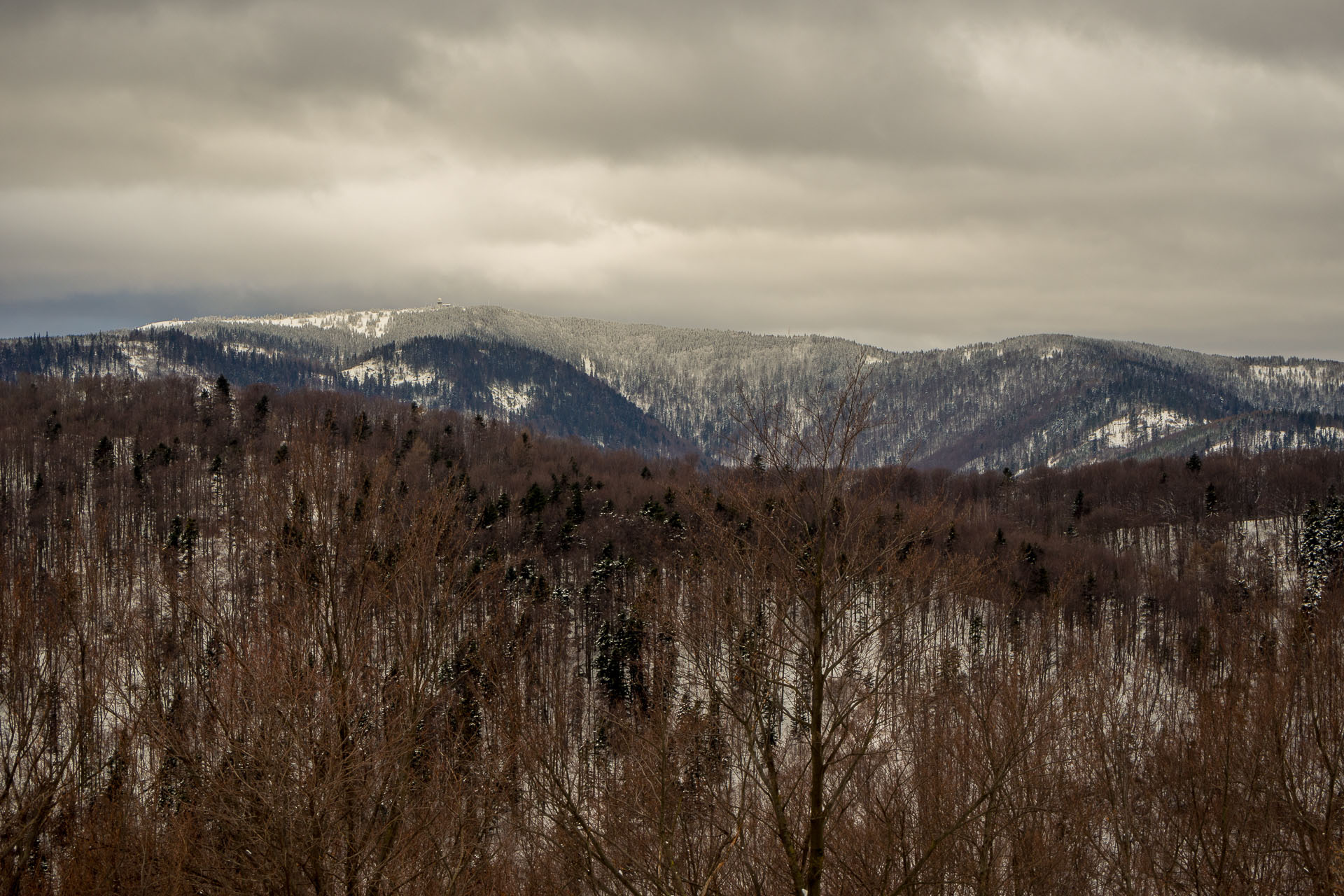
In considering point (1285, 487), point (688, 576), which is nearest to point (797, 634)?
point (688, 576)

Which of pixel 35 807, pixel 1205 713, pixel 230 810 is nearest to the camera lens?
pixel 230 810

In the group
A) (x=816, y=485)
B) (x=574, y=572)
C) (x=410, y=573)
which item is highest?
(x=816, y=485)

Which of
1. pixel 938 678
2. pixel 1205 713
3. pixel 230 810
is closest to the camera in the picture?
pixel 230 810

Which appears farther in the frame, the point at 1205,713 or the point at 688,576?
the point at 1205,713

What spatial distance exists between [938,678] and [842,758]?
59.6 ft

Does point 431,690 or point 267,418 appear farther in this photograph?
point 267,418

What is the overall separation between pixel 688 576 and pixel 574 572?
78666mm

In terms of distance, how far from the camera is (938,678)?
28719 mm

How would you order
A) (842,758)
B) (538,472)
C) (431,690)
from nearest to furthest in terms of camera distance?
(842,758) < (431,690) < (538,472)

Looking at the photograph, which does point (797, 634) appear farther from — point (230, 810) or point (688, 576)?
point (230, 810)

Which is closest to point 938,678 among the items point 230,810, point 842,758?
point 842,758

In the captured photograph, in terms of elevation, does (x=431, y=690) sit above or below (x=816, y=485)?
below

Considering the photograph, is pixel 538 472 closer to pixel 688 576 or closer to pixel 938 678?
pixel 938 678

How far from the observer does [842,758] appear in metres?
12.1
